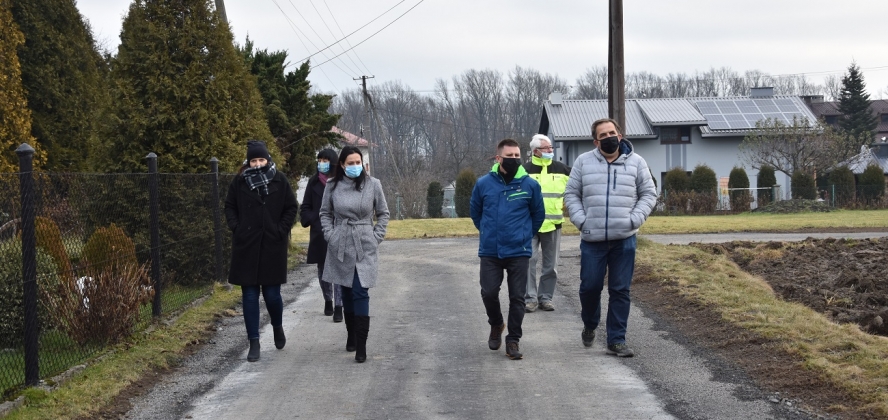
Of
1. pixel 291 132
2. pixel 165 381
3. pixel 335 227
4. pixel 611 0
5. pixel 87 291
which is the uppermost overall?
pixel 611 0

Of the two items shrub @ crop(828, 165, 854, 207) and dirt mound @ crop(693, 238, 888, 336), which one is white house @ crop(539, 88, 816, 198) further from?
dirt mound @ crop(693, 238, 888, 336)

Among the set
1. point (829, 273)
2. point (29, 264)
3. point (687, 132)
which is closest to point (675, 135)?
point (687, 132)

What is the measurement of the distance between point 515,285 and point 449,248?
45.9 ft

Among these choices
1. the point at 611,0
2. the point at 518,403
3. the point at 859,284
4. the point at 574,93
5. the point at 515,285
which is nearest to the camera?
the point at 518,403

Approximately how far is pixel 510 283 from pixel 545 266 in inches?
93.5

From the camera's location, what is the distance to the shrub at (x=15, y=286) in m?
7.04

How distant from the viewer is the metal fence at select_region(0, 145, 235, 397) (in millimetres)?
6480

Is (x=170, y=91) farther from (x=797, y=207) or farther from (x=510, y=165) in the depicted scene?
(x=797, y=207)

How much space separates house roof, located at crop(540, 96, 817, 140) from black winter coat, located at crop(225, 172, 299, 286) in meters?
45.6

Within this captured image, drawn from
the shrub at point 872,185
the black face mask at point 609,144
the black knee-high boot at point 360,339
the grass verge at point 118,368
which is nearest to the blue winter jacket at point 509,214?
the black face mask at point 609,144

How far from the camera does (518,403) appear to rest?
6043mm

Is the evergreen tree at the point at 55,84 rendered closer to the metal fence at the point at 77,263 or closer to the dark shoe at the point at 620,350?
the metal fence at the point at 77,263

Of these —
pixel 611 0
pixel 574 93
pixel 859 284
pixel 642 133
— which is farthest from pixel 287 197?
pixel 574 93

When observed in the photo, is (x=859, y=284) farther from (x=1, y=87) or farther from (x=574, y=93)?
(x=574, y=93)
